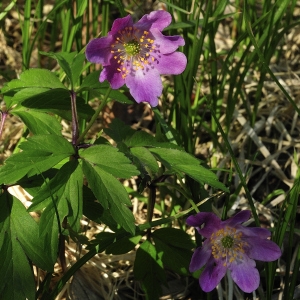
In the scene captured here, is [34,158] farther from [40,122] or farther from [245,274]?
[245,274]

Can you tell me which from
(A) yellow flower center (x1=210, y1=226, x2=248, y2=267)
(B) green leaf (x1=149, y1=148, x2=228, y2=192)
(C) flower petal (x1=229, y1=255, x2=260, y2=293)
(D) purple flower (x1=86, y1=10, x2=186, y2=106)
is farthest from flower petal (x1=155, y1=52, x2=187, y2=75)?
(C) flower petal (x1=229, y1=255, x2=260, y2=293)

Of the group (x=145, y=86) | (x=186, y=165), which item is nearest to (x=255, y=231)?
(x=186, y=165)

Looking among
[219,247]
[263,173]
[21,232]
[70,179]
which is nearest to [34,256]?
[21,232]

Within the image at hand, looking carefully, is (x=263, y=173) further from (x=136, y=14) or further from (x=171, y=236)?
(x=136, y=14)

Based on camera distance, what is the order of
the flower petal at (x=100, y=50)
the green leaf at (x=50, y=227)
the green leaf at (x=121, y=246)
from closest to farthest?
the green leaf at (x=50, y=227)
the flower petal at (x=100, y=50)
the green leaf at (x=121, y=246)

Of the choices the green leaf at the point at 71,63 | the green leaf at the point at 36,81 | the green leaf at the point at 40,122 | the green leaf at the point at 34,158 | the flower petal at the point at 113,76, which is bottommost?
the green leaf at the point at 40,122

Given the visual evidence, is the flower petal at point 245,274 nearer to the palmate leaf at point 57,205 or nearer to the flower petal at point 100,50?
the palmate leaf at point 57,205

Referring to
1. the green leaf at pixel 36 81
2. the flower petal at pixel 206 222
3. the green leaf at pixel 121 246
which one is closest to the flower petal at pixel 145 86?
the green leaf at pixel 36 81
